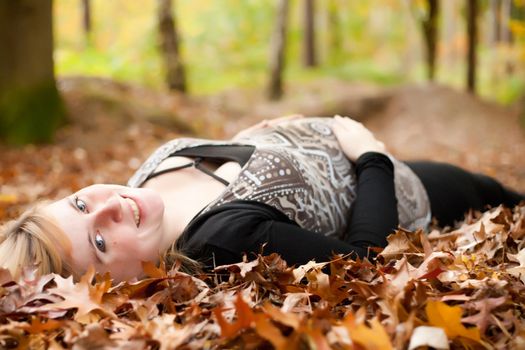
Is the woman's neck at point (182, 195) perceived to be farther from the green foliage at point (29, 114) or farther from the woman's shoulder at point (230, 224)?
the green foliage at point (29, 114)

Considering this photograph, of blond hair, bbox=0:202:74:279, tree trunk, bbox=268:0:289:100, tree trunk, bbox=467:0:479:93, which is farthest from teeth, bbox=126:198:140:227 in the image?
tree trunk, bbox=467:0:479:93

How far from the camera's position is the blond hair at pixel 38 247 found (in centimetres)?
199

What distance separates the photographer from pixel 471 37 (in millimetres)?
12625

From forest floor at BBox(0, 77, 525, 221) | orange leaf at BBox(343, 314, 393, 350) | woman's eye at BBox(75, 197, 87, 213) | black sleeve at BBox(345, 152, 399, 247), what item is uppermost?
woman's eye at BBox(75, 197, 87, 213)

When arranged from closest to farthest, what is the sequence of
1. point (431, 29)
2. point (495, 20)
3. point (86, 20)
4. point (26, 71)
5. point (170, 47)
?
point (26, 71)
point (170, 47)
point (431, 29)
point (86, 20)
point (495, 20)

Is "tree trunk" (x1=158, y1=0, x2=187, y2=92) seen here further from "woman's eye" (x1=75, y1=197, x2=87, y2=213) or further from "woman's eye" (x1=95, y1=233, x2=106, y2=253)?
"woman's eye" (x1=95, y1=233, x2=106, y2=253)

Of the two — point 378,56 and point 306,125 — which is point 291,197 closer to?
point 306,125

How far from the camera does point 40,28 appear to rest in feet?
21.6

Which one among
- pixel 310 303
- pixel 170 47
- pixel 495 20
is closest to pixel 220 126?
pixel 170 47

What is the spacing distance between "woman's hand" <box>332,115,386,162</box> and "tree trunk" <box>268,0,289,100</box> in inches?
358

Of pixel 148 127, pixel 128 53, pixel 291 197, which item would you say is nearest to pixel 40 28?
pixel 148 127

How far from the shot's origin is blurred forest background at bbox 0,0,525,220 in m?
6.42

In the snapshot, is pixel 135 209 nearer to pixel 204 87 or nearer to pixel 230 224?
pixel 230 224

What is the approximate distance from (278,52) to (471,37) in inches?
172
